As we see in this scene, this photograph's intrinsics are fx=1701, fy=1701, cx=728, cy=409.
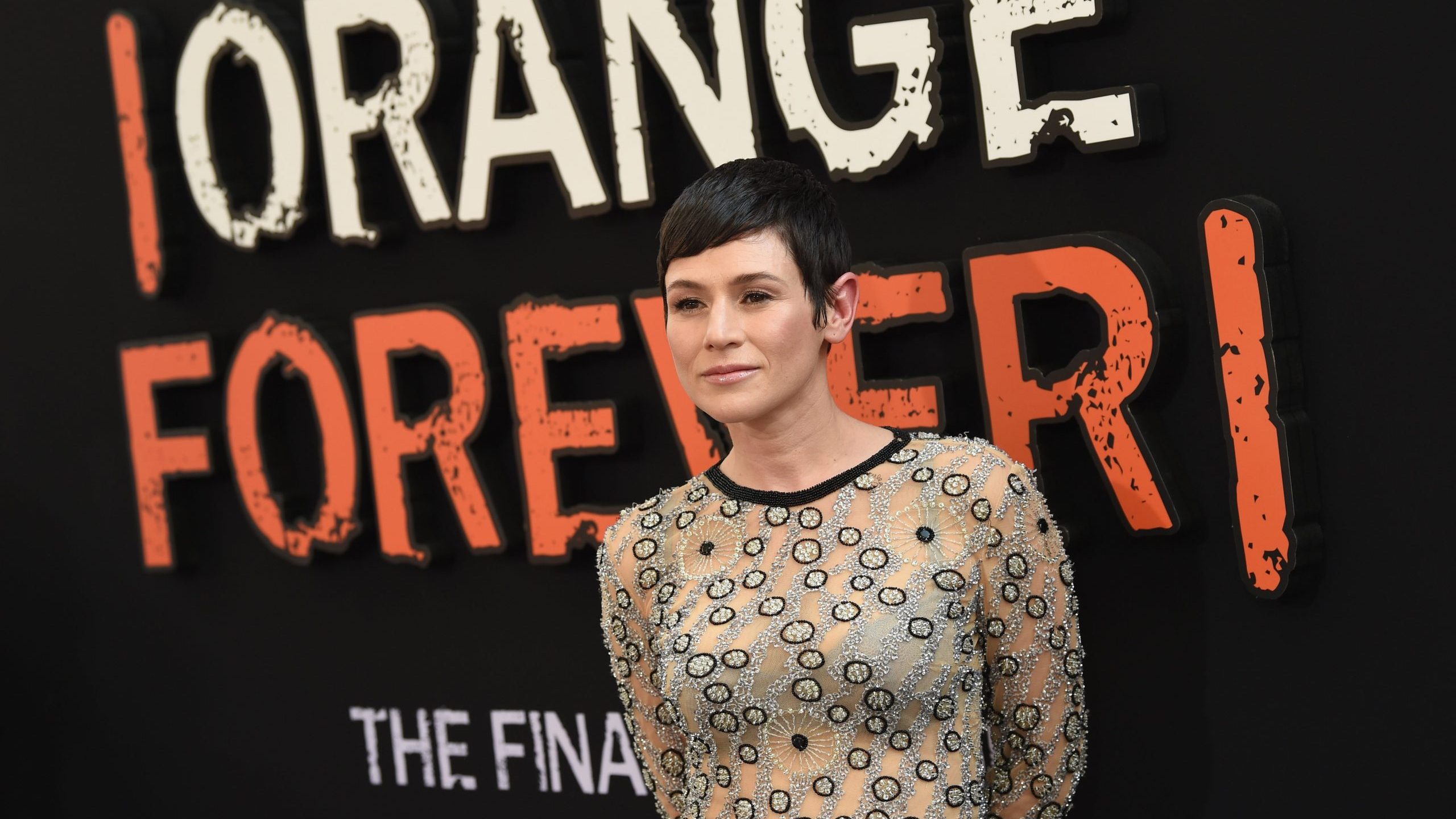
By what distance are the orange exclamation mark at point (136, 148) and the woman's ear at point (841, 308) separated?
6.33 feet

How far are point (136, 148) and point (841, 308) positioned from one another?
2014 millimetres

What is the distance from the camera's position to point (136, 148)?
3.57 metres

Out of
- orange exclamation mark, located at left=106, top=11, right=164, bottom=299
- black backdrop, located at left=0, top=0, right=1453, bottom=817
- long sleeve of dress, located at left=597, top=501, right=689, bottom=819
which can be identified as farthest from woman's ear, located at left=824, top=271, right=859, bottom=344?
orange exclamation mark, located at left=106, top=11, right=164, bottom=299

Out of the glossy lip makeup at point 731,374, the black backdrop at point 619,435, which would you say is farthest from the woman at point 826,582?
the black backdrop at point 619,435

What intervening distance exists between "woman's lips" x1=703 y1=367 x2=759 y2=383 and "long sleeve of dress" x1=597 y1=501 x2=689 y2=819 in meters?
0.32

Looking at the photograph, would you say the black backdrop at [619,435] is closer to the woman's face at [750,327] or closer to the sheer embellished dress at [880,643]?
the sheer embellished dress at [880,643]

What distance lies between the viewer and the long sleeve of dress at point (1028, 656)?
2.13 m

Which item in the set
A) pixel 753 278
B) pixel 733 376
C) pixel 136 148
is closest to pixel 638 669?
pixel 733 376

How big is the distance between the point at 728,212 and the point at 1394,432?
100 cm

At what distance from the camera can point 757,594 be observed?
213 cm

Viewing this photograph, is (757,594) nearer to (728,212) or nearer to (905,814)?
(905,814)

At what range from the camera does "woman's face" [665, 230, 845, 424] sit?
2.09m

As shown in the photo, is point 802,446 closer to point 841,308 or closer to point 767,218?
point 841,308

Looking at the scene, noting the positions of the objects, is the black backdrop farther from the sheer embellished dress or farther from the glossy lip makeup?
the glossy lip makeup
